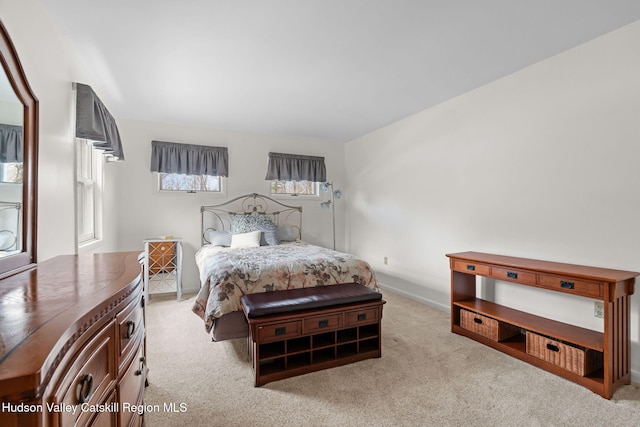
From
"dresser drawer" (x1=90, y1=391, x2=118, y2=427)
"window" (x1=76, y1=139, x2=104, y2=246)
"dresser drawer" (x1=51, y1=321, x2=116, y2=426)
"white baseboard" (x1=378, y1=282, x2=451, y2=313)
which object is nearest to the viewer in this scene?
"dresser drawer" (x1=51, y1=321, x2=116, y2=426)

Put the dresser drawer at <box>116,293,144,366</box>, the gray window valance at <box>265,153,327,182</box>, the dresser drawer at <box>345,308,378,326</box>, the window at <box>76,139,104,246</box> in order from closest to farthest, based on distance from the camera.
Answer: the dresser drawer at <box>116,293,144,366</box>, the dresser drawer at <box>345,308,378,326</box>, the window at <box>76,139,104,246</box>, the gray window valance at <box>265,153,327,182</box>

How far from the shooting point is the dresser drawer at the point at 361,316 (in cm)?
237

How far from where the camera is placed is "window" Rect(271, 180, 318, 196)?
16.7 ft

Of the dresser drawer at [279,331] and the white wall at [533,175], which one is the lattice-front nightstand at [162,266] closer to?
the dresser drawer at [279,331]

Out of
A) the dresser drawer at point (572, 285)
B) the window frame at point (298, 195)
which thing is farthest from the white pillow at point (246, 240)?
the dresser drawer at point (572, 285)

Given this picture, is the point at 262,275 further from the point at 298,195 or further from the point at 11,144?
the point at 298,195

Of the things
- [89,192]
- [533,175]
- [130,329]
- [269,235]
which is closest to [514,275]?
[533,175]

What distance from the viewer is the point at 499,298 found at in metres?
2.94

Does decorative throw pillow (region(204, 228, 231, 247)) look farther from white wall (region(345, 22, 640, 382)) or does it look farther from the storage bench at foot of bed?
white wall (region(345, 22, 640, 382))

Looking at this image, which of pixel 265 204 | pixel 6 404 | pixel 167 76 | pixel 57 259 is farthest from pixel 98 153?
pixel 6 404

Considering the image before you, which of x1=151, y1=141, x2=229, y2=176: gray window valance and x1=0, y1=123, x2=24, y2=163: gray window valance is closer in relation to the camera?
x1=0, y1=123, x2=24, y2=163: gray window valance

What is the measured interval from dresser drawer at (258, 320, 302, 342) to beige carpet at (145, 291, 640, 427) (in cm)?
30

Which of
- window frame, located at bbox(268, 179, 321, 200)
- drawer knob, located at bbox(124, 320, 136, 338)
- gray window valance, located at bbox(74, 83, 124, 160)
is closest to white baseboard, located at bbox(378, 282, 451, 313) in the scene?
window frame, located at bbox(268, 179, 321, 200)

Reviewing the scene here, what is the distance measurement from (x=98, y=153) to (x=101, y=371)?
3122 mm
